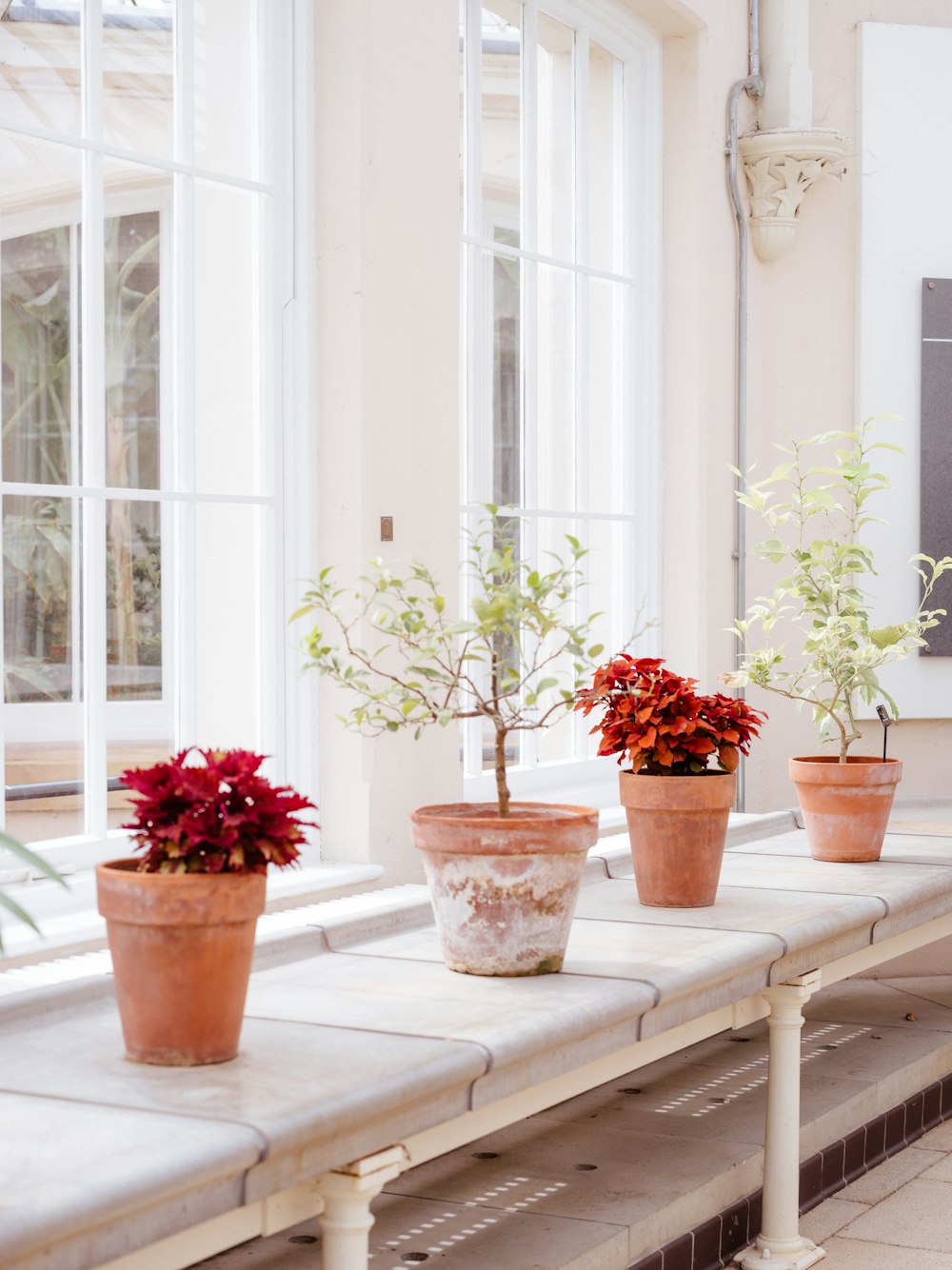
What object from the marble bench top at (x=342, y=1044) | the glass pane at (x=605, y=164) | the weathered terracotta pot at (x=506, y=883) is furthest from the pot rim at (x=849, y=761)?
the glass pane at (x=605, y=164)

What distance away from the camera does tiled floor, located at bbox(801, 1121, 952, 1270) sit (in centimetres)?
313

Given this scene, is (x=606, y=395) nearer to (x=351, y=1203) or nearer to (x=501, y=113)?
(x=501, y=113)

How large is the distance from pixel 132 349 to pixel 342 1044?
1469 mm

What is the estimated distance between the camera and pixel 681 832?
2959mm

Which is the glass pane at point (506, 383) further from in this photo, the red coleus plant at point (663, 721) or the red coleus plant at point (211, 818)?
the red coleus plant at point (211, 818)

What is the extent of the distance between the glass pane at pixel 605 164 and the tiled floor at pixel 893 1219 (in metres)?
2.38

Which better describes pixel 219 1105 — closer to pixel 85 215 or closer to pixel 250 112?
pixel 85 215

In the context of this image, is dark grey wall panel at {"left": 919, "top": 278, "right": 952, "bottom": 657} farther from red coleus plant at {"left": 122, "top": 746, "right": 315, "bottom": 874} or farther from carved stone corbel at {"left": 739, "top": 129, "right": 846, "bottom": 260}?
red coleus plant at {"left": 122, "top": 746, "right": 315, "bottom": 874}

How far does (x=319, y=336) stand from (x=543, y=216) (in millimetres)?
1150

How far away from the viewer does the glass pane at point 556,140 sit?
419 cm

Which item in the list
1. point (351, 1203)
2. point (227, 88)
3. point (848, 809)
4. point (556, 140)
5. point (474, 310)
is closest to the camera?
point (351, 1203)

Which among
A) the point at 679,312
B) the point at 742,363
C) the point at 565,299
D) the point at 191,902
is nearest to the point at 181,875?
the point at 191,902

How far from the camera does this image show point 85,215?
2.83 meters

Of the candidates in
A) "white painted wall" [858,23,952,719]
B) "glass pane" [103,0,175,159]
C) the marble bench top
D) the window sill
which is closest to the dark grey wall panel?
"white painted wall" [858,23,952,719]
